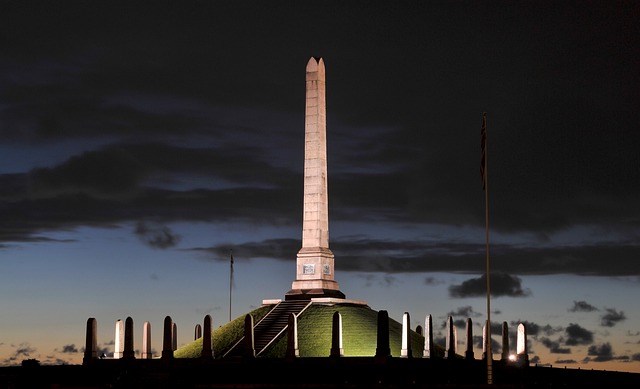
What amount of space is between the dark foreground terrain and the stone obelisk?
35.5ft

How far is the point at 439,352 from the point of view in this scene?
56500 mm

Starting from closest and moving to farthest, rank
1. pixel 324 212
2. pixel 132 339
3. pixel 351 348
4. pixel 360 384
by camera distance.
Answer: pixel 360 384 → pixel 132 339 → pixel 351 348 → pixel 324 212

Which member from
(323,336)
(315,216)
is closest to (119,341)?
(323,336)

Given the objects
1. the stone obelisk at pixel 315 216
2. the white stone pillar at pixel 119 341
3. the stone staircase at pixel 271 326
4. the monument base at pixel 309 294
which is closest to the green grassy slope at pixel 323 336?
the stone staircase at pixel 271 326

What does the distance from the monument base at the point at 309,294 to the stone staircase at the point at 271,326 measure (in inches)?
15.4

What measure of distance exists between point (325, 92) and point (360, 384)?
22.1 meters

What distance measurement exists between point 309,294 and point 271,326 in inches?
143

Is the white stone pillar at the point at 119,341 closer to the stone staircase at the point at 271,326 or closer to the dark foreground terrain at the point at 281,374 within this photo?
the dark foreground terrain at the point at 281,374

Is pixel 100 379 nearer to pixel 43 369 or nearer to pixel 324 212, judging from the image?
pixel 43 369

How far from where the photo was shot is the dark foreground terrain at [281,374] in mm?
44969

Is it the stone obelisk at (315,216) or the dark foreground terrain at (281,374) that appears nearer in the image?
the dark foreground terrain at (281,374)

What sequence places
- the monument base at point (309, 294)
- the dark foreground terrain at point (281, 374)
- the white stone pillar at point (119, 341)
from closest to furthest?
1. the dark foreground terrain at point (281, 374)
2. the white stone pillar at point (119, 341)
3. the monument base at point (309, 294)

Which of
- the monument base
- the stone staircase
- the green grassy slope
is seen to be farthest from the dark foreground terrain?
the monument base

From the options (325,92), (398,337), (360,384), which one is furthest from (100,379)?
(325,92)
